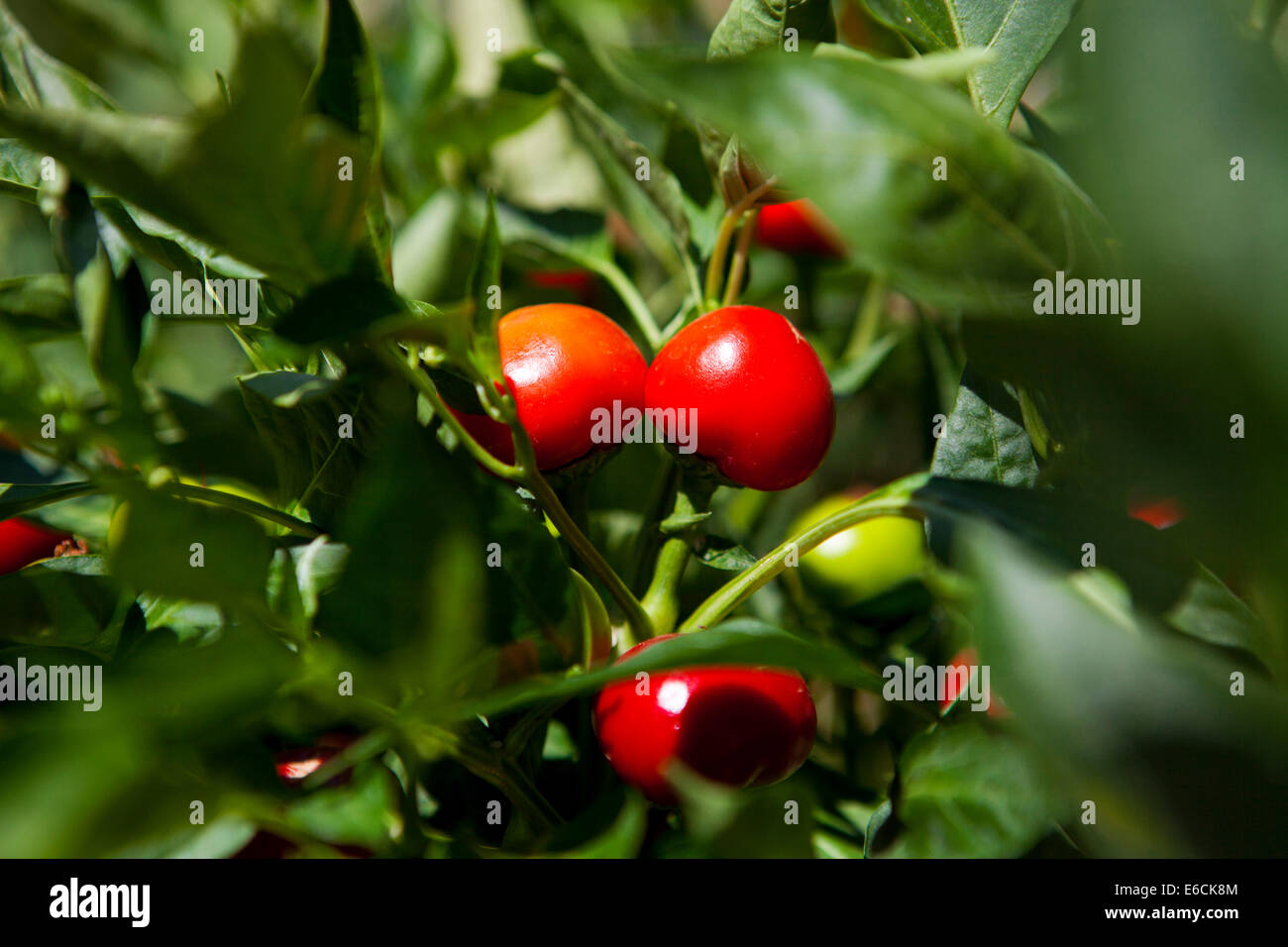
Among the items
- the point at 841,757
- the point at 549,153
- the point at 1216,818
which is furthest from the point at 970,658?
the point at 549,153

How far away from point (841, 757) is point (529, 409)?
29 centimetres

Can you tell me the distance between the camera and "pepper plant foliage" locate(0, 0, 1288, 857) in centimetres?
21

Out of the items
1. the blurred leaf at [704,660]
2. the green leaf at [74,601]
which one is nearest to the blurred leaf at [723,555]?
the blurred leaf at [704,660]

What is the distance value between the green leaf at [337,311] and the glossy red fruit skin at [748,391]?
111mm

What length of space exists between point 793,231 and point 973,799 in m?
0.39

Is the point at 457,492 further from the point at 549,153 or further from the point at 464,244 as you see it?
the point at 549,153

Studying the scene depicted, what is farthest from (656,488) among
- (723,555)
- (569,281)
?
(569,281)

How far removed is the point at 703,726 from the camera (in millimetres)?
289

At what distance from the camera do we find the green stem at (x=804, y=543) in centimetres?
32

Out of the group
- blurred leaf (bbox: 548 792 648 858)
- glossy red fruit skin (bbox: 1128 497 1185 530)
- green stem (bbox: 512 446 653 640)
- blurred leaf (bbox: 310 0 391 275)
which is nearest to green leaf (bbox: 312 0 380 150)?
blurred leaf (bbox: 310 0 391 275)

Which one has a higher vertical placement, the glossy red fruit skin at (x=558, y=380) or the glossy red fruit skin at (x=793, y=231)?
the glossy red fruit skin at (x=793, y=231)

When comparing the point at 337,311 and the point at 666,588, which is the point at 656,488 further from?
the point at 337,311

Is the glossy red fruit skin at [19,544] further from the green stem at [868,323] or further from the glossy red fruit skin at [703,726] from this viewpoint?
the green stem at [868,323]
